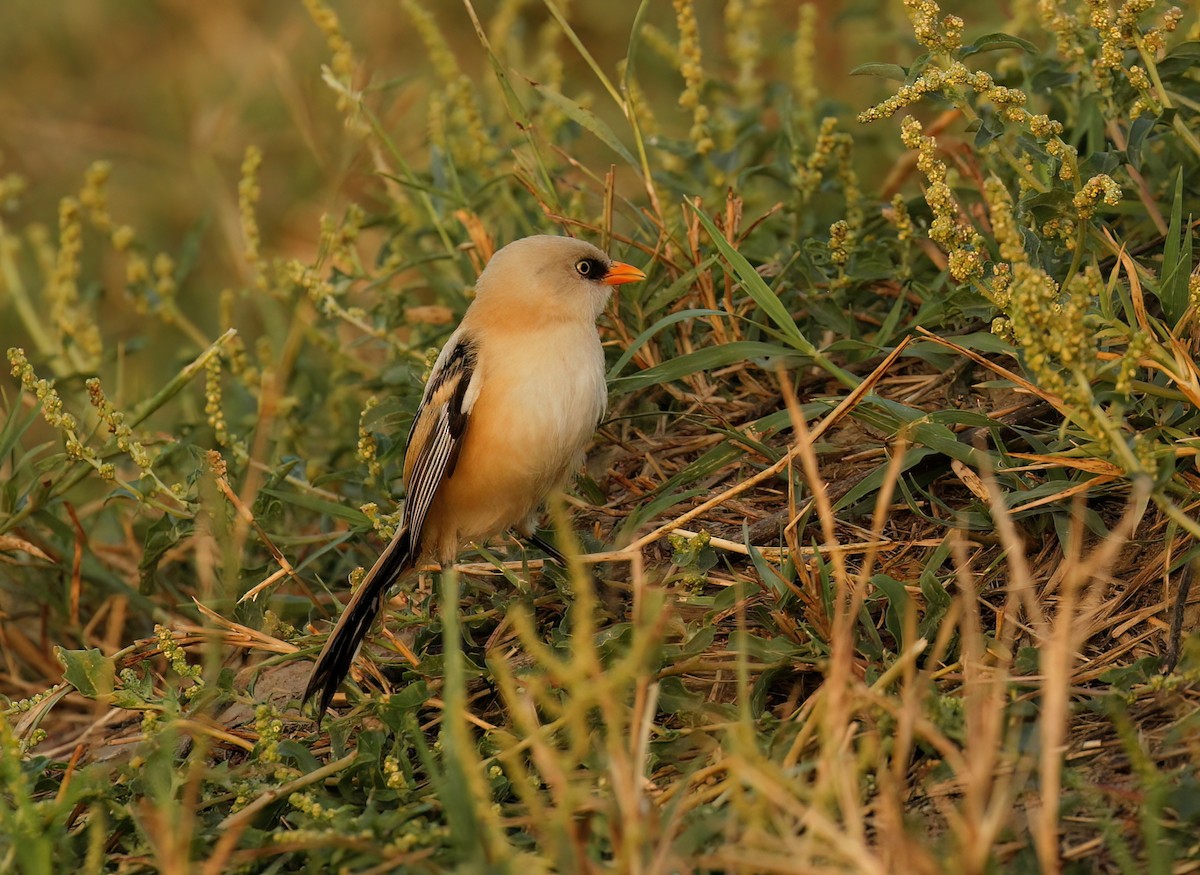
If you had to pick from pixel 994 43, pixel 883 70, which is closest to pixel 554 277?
pixel 883 70

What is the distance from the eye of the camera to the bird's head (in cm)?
450

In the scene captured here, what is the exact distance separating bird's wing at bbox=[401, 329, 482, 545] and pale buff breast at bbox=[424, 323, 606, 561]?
4 cm

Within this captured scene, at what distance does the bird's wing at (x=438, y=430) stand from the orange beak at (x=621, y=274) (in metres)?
0.49

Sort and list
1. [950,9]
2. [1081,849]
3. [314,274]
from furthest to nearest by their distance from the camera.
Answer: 1. [950,9]
2. [314,274]
3. [1081,849]

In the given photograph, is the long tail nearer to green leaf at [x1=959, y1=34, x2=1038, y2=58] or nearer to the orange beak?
the orange beak

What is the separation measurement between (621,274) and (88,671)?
2.01 meters

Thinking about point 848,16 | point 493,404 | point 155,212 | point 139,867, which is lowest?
point 155,212

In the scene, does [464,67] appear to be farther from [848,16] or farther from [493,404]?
[493,404]

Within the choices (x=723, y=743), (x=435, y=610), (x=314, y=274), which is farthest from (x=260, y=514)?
(x=723, y=743)

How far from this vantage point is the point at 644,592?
128 inches

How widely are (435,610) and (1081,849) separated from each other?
214 centimetres

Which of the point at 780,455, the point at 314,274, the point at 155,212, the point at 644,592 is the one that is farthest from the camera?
the point at 155,212

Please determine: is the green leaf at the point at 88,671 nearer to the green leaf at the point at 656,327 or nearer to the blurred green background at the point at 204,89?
the green leaf at the point at 656,327

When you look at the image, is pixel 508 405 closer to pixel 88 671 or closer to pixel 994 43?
pixel 88 671
